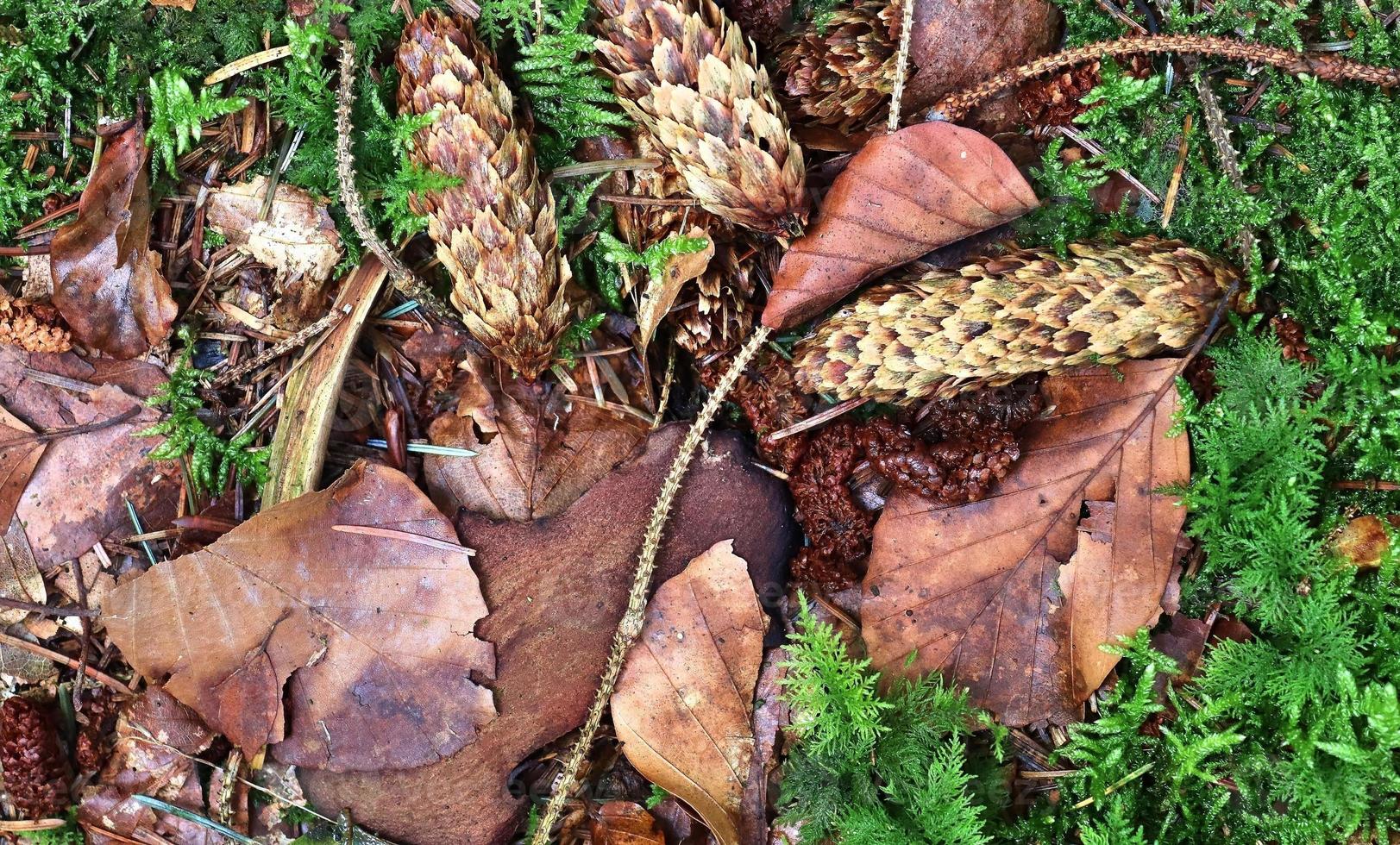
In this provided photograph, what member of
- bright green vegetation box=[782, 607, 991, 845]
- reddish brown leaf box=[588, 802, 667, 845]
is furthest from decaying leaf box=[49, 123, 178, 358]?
bright green vegetation box=[782, 607, 991, 845]

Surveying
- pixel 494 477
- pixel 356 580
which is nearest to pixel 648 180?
pixel 494 477

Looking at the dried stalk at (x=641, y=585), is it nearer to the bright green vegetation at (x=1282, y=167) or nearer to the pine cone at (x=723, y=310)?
the pine cone at (x=723, y=310)

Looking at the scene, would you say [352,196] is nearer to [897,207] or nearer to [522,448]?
[522,448]

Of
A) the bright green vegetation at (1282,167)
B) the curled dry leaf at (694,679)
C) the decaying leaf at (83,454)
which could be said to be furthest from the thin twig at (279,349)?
the bright green vegetation at (1282,167)

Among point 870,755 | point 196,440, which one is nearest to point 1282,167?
point 870,755

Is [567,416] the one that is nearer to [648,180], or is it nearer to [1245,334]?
[648,180]

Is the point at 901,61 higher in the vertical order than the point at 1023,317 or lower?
higher

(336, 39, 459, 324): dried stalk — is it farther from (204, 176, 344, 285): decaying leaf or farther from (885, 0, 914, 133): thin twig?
(885, 0, 914, 133): thin twig
